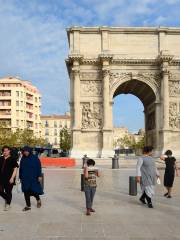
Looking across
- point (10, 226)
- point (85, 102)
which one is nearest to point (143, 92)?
point (85, 102)

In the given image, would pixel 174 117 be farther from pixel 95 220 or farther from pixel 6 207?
pixel 95 220

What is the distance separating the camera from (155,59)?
37094mm

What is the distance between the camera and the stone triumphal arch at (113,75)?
3634cm

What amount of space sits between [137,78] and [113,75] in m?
2.15

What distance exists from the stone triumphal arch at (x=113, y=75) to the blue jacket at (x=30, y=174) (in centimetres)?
2615

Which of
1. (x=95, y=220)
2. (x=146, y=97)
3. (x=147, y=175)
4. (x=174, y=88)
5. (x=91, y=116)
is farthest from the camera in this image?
(x=146, y=97)

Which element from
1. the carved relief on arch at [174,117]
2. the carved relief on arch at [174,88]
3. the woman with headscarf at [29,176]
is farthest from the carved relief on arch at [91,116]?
the woman with headscarf at [29,176]

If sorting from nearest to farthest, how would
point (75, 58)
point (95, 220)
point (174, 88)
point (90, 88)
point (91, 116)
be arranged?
point (95, 220), point (75, 58), point (91, 116), point (90, 88), point (174, 88)

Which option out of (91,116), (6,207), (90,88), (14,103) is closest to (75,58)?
(90,88)

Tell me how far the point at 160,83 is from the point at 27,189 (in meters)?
29.1

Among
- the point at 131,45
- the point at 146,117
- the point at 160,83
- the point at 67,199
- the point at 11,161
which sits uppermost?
the point at 131,45

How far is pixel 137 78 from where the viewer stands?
37312 millimetres

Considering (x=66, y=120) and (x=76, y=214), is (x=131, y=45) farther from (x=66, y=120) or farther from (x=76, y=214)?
(x=66, y=120)

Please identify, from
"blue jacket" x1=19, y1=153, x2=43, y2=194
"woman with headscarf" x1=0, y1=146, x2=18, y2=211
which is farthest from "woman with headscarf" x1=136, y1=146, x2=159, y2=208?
"woman with headscarf" x1=0, y1=146, x2=18, y2=211
